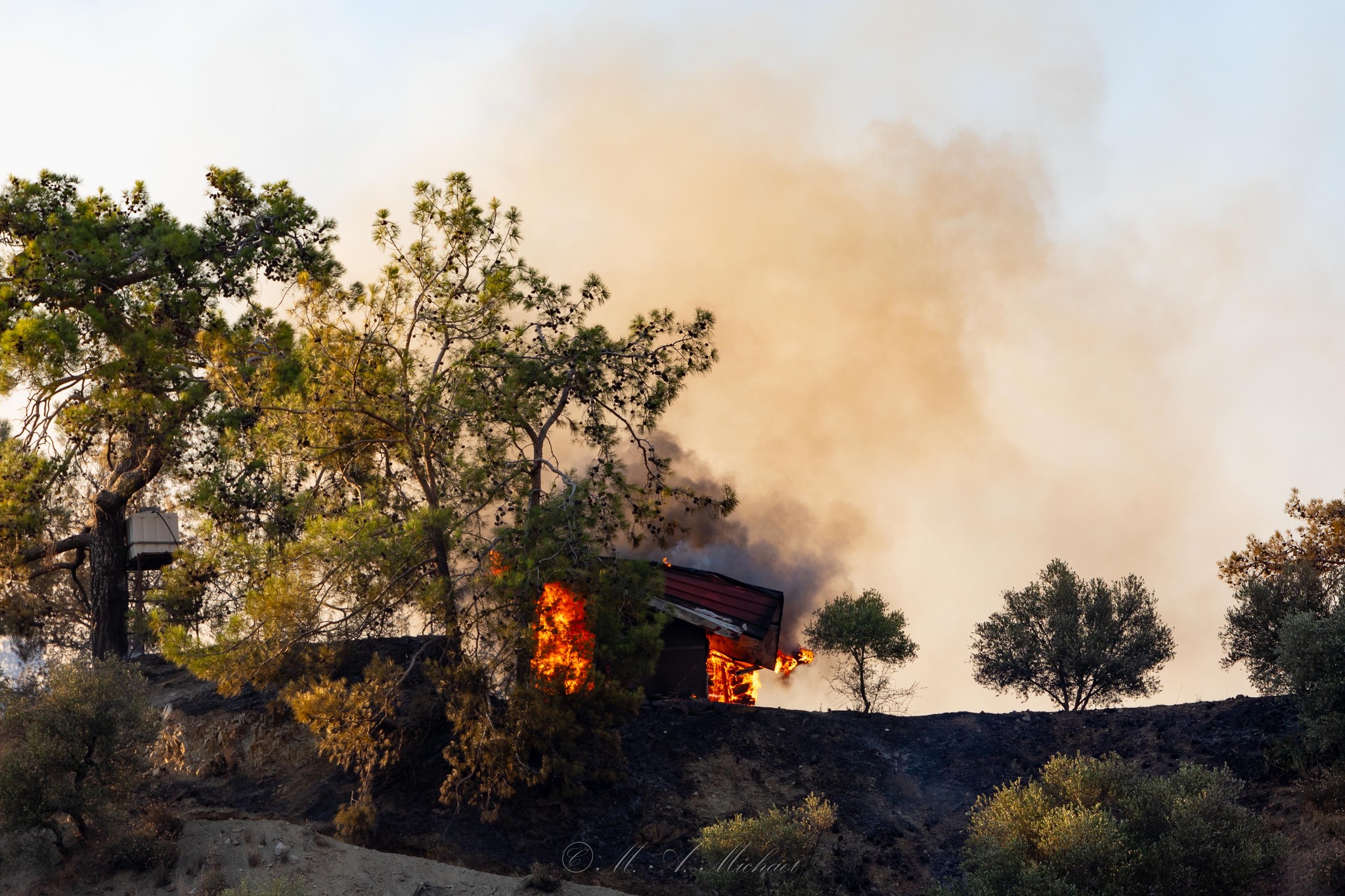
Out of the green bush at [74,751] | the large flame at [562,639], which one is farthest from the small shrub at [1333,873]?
the green bush at [74,751]

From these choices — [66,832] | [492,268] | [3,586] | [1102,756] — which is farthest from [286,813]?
[1102,756]

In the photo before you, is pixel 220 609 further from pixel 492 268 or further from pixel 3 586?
pixel 492 268

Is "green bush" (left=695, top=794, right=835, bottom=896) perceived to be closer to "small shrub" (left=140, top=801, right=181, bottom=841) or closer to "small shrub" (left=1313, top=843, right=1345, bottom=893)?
"small shrub" (left=1313, top=843, right=1345, bottom=893)

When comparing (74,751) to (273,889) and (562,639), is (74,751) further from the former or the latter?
(562,639)

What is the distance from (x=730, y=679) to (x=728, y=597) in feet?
7.53

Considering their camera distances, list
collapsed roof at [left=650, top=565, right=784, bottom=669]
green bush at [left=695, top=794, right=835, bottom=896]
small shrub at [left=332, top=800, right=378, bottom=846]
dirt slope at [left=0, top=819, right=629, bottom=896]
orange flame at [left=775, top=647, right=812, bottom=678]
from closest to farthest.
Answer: green bush at [left=695, top=794, right=835, bottom=896] → dirt slope at [left=0, top=819, right=629, bottom=896] → small shrub at [left=332, top=800, right=378, bottom=846] → collapsed roof at [left=650, top=565, right=784, bottom=669] → orange flame at [left=775, top=647, right=812, bottom=678]

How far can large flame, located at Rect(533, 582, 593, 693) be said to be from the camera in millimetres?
19922

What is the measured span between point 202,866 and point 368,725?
3.57 meters

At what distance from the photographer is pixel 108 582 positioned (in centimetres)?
2847

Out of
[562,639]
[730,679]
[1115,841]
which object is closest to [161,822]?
[562,639]

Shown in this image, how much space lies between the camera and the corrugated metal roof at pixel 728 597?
27.7 meters

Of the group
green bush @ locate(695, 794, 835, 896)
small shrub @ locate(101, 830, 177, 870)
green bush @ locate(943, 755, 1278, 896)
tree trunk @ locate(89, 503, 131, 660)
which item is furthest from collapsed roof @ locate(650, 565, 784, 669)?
tree trunk @ locate(89, 503, 131, 660)

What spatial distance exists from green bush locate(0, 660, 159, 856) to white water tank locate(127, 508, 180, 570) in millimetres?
9301

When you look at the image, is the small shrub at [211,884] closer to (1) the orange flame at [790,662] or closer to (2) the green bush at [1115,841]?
(2) the green bush at [1115,841]
